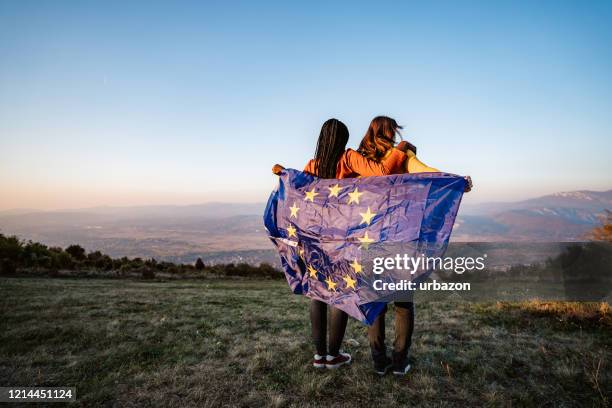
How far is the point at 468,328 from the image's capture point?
224 inches

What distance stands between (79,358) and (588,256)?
440 inches

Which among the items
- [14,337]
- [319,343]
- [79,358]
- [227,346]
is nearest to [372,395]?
[319,343]

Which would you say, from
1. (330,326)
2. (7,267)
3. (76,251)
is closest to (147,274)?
(7,267)

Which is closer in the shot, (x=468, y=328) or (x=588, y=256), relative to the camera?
(x=468, y=328)

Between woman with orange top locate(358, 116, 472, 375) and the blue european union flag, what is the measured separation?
0.20 m

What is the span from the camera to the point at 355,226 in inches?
144

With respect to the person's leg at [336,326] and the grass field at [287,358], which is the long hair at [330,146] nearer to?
the person's leg at [336,326]

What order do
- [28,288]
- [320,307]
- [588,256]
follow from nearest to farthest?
1. [320,307]
2. [588,256]
3. [28,288]

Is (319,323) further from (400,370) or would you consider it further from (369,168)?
(369,168)

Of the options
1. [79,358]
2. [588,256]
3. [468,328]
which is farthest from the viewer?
[588,256]

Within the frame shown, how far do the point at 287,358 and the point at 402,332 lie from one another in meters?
1.63

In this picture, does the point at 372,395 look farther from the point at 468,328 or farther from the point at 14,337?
the point at 14,337

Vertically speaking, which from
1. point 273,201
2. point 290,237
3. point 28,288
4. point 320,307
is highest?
point 273,201

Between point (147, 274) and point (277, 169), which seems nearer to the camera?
point (277, 169)
